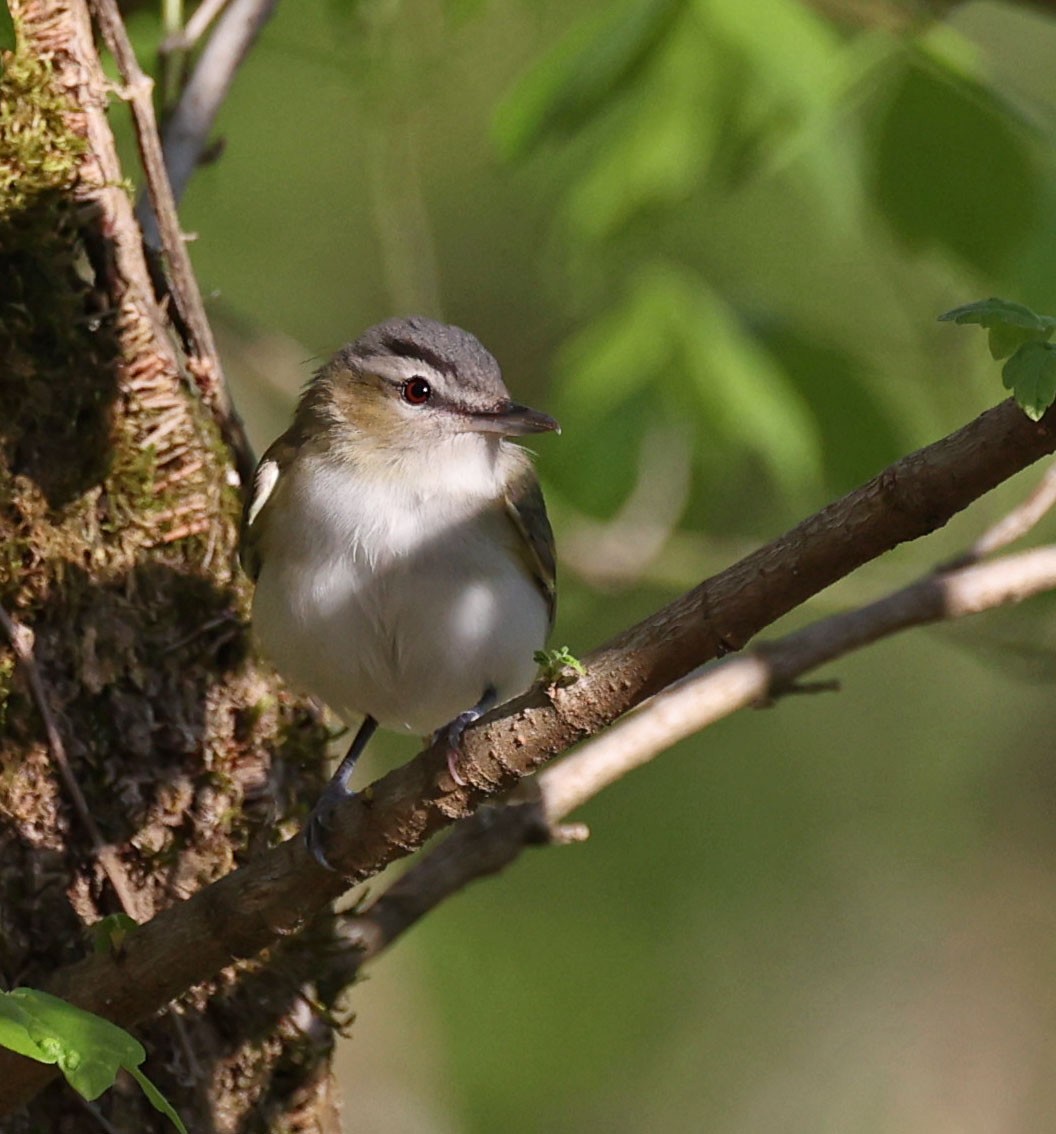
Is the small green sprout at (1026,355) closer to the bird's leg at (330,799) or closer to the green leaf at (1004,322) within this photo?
the green leaf at (1004,322)

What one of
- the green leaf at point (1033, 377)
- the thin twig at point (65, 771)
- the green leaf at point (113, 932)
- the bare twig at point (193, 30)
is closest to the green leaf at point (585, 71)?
the bare twig at point (193, 30)

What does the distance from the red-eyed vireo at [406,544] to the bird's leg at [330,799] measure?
1 centimetres

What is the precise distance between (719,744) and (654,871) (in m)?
1.07

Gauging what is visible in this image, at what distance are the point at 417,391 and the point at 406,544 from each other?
0.62m

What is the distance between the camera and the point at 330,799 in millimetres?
3623

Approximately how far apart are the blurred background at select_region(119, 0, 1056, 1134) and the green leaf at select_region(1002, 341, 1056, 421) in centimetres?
217

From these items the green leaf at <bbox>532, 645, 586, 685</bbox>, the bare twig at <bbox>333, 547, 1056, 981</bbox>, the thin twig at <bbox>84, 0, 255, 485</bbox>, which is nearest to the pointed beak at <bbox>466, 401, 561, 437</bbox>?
the thin twig at <bbox>84, 0, 255, 485</bbox>

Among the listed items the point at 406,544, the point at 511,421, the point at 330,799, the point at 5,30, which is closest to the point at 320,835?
the point at 330,799

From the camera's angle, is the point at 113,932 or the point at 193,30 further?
the point at 193,30

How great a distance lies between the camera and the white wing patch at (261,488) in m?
4.04

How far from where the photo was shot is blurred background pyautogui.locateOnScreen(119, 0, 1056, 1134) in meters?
4.39

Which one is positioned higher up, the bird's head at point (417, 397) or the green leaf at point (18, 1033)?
the bird's head at point (417, 397)

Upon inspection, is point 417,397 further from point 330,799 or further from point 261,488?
point 330,799

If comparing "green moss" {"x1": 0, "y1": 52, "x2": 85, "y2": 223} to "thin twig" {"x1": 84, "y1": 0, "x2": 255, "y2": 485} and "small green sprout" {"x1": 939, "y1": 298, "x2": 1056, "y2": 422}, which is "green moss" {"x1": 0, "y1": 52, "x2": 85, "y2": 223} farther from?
"small green sprout" {"x1": 939, "y1": 298, "x2": 1056, "y2": 422}
